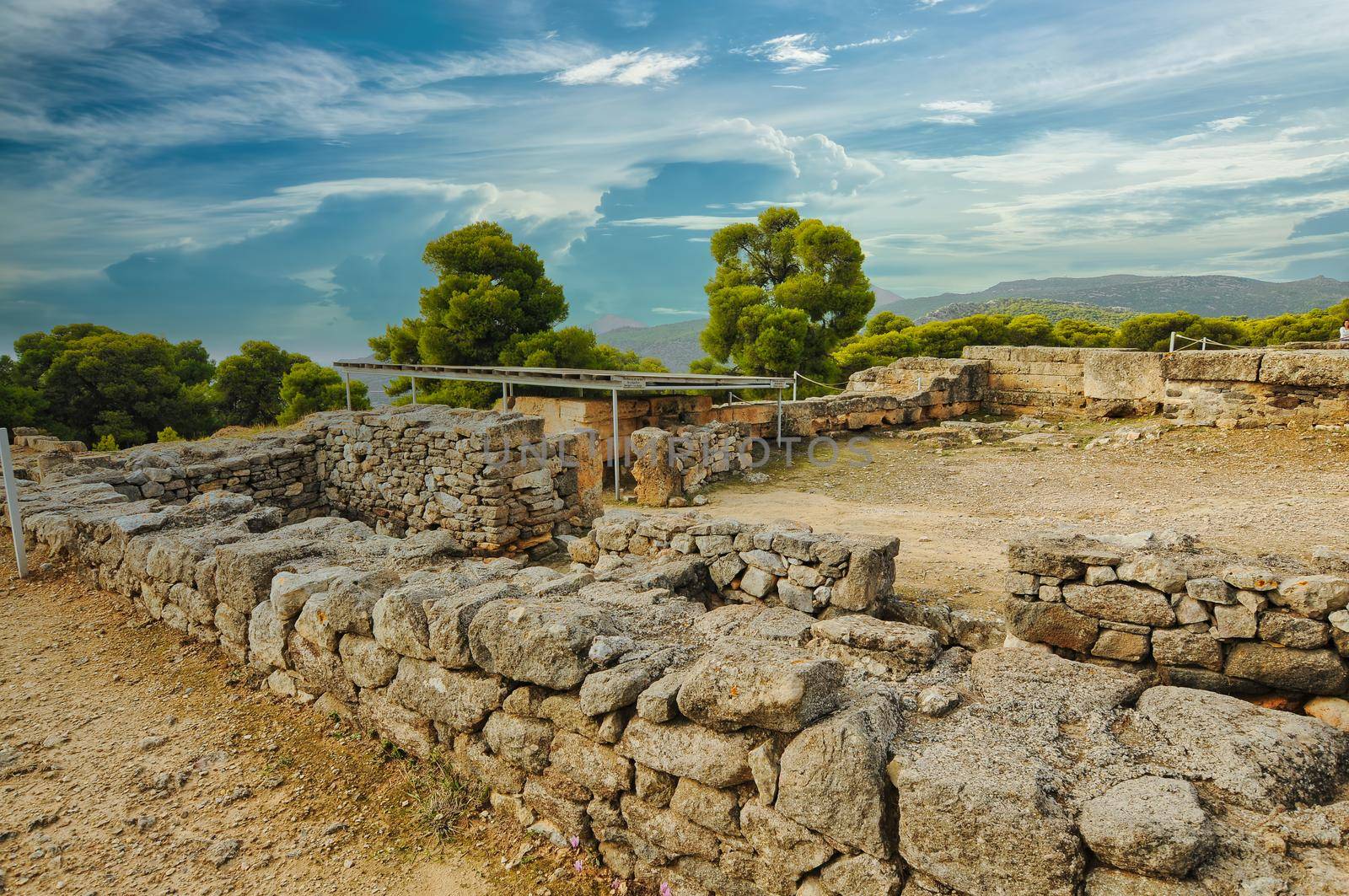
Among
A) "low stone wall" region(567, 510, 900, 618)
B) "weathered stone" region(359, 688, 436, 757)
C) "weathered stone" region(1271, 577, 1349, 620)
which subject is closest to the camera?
"weathered stone" region(359, 688, 436, 757)

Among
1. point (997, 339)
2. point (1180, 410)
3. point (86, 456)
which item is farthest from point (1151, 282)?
point (86, 456)

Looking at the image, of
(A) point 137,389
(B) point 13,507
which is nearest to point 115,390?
(A) point 137,389

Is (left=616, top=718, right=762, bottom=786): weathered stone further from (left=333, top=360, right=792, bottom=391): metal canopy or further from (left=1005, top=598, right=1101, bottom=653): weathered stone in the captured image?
(left=333, top=360, right=792, bottom=391): metal canopy

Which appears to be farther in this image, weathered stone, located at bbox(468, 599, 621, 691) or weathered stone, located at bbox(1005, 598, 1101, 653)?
weathered stone, located at bbox(1005, 598, 1101, 653)

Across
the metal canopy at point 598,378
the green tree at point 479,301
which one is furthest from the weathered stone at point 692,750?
the green tree at point 479,301

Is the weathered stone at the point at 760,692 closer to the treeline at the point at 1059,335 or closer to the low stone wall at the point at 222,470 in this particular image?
the low stone wall at the point at 222,470

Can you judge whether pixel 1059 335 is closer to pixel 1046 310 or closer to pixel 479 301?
pixel 1046 310

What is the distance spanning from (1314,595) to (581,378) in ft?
35.4

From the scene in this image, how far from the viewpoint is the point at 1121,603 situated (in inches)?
170

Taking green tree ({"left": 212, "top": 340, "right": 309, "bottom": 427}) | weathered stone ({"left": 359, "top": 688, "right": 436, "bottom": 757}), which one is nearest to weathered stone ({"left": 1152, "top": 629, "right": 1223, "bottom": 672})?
weathered stone ({"left": 359, "top": 688, "right": 436, "bottom": 757})

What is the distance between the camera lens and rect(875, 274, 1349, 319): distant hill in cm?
5275

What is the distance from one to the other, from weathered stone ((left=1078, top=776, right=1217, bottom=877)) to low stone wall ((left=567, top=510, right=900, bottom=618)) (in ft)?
9.78

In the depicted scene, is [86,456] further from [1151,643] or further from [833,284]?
[833,284]

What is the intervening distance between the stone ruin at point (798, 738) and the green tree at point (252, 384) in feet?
95.1
